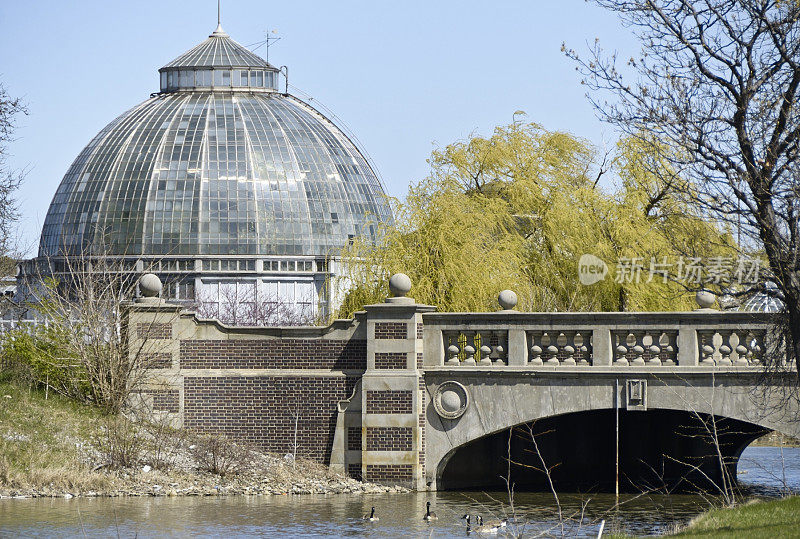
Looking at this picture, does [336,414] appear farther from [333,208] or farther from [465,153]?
[333,208]

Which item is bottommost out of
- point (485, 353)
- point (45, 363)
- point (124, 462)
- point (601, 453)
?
point (601, 453)

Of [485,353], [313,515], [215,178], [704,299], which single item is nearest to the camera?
[313,515]

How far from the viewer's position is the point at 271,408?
28.5 meters

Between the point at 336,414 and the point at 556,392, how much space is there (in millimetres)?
4538

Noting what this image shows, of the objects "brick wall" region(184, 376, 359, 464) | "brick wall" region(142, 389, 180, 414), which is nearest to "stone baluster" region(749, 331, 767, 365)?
"brick wall" region(184, 376, 359, 464)

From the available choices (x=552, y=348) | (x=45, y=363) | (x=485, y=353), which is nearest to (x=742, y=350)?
(x=552, y=348)

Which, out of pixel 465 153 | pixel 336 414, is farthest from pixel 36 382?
pixel 465 153

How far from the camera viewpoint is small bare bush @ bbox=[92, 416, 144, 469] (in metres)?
26.5

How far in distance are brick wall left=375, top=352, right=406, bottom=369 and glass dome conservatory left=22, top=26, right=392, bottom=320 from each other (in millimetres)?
75365

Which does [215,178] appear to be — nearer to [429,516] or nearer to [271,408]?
[271,408]

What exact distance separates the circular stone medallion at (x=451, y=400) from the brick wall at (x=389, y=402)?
596mm

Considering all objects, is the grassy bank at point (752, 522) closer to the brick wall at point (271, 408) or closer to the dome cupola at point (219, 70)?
the brick wall at point (271, 408)

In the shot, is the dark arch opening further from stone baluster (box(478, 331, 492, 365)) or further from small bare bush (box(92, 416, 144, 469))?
small bare bush (box(92, 416, 144, 469))

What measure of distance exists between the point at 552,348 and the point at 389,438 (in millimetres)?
3718
